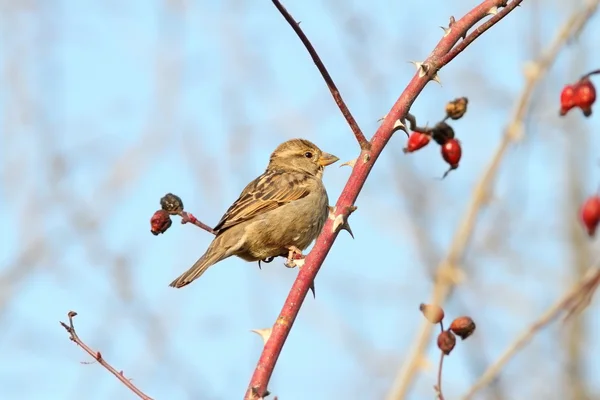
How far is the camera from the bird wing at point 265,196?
6418 millimetres

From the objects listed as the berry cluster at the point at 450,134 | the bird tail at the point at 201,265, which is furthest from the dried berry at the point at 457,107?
the bird tail at the point at 201,265

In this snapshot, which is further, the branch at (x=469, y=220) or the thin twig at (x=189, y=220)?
the thin twig at (x=189, y=220)

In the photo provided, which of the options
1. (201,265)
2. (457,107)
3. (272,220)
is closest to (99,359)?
(457,107)

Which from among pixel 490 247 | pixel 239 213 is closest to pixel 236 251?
pixel 239 213

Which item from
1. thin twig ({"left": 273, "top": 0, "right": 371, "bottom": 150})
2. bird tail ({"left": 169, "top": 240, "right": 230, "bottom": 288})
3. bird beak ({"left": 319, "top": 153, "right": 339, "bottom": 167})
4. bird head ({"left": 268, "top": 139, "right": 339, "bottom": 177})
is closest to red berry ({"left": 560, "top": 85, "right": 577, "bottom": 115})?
thin twig ({"left": 273, "top": 0, "right": 371, "bottom": 150})

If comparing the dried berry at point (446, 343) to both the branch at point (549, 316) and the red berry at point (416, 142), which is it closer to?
the branch at point (549, 316)

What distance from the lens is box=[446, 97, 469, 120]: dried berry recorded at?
357 cm

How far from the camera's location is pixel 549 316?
1.86 metres

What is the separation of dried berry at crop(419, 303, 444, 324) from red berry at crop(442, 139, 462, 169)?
2.22ft

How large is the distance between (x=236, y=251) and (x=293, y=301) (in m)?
3.34

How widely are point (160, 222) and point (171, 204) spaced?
160 mm

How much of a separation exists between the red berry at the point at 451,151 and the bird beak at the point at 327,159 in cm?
386

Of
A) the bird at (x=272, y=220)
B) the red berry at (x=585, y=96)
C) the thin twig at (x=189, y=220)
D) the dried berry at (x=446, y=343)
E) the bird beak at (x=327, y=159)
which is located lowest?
the dried berry at (x=446, y=343)

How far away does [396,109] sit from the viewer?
3.08 meters
